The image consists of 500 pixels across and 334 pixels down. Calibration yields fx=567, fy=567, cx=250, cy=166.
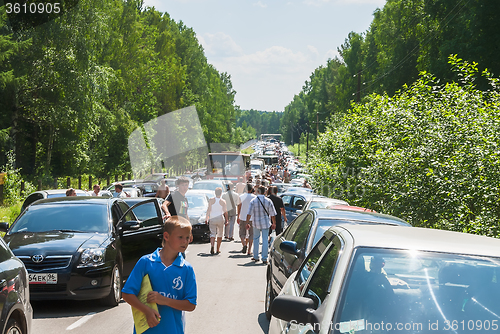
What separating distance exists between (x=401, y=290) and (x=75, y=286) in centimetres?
583

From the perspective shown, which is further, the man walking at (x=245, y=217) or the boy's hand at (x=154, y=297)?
the man walking at (x=245, y=217)

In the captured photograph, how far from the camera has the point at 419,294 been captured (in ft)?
11.1

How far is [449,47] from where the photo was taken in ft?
109

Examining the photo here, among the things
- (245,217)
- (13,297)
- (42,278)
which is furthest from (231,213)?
(13,297)

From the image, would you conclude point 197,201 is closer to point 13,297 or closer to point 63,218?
point 63,218

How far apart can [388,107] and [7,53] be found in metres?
18.6

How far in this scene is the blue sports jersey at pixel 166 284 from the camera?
382 centimetres

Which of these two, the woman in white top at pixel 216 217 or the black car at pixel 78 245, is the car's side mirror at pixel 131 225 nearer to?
the black car at pixel 78 245

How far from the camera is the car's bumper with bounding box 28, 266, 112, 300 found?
314 inches

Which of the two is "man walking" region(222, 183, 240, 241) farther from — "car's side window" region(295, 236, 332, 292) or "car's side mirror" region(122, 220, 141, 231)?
"car's side window" region(295, 236, 332, 292)

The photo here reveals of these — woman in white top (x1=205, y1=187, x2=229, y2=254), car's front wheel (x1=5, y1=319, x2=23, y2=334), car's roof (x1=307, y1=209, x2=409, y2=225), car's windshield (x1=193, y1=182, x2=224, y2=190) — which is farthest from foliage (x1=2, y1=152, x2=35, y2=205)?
car's front wheel (x1=5, y1=319, x2=23, y2=334)

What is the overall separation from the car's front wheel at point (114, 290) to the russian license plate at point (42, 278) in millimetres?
900

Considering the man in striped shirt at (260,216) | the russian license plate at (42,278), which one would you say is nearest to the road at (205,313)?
the russian license plate at (42,278)

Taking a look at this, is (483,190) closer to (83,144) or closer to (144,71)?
(83,144)
